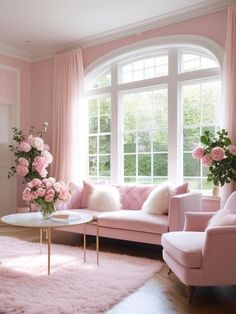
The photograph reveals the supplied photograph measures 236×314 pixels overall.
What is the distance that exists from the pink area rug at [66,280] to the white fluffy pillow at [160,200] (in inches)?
25.8

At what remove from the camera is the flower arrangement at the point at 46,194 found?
3.29m

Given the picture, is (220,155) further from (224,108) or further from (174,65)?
(174,65)

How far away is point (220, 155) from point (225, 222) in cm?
123

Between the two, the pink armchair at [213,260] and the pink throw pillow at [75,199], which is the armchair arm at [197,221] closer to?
the pink armchair at [213,260]

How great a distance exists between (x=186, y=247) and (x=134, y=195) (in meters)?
2.08

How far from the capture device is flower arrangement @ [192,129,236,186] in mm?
3689

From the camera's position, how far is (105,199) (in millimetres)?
4422

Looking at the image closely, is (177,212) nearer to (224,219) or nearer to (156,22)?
(224,219)

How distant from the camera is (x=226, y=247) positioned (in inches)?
94.7

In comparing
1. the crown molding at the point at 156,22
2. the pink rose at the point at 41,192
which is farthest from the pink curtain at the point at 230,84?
the pink rose at the point at 41,192

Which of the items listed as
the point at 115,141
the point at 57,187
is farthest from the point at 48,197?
the point at 115,141

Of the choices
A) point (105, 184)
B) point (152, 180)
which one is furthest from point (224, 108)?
point (105, 184)

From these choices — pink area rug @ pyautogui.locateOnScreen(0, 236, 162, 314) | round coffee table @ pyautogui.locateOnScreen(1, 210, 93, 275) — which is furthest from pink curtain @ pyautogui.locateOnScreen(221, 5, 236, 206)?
round coffee table @ pyautogui.locateOnScreen(1, 210, 93, 275)

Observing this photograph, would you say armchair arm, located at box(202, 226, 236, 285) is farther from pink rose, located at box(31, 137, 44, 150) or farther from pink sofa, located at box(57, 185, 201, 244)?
pink rose, located at box(31, 137, 44, 150)
